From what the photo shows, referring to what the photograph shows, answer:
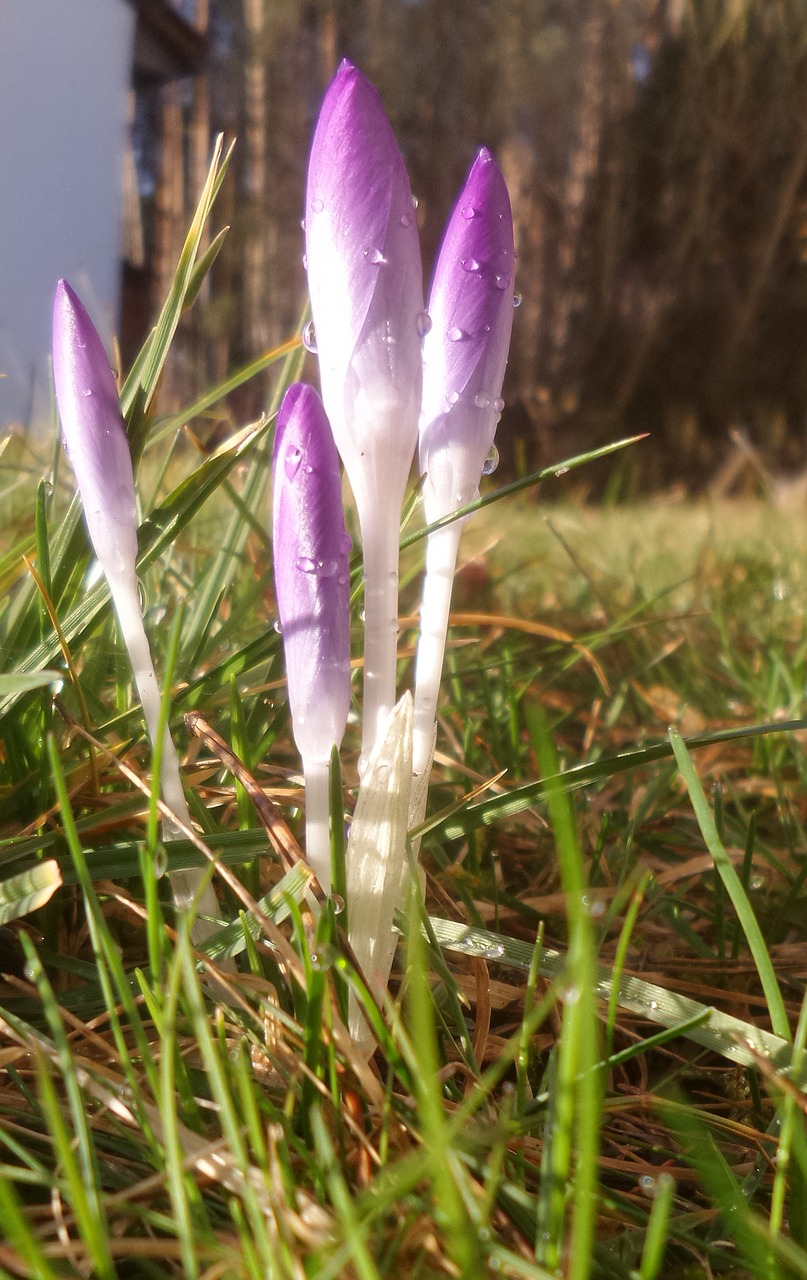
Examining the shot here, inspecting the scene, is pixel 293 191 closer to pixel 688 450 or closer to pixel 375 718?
pixel 688 450

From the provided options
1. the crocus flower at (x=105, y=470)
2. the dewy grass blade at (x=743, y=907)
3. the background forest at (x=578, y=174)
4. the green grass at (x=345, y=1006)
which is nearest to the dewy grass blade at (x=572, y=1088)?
the green grass at (x=345, y=1006)

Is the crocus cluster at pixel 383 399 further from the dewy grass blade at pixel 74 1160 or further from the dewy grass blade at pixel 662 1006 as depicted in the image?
the dewy grass blade at pixel 74 1160

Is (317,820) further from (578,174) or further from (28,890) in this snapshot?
(578,174)

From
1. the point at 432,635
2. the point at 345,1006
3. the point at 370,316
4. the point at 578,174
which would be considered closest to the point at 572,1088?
the point at 345,1006

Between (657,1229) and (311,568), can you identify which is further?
(311,568)

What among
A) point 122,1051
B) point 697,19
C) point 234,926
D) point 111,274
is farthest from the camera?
point 697,19

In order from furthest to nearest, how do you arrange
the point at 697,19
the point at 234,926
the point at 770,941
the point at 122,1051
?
the point at 697,19 → the point at 770,941 → the point at 234,926 → the point at 122,1051

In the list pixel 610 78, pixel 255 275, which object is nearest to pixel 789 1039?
pixel 255 275
